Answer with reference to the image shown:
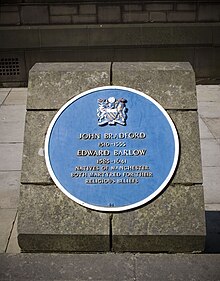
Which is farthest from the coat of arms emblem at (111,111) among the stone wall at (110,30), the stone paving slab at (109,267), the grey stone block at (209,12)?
the grey stone block at (209,12)

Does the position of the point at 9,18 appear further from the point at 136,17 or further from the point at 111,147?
the point at 111,147

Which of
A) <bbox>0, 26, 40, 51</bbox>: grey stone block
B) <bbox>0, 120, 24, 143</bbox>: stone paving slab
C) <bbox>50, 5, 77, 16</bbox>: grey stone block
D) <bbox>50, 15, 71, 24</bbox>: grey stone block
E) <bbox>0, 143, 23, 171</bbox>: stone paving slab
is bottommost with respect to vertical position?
<bbox>0, 120, 24, 143</bbox>: stone paving slab

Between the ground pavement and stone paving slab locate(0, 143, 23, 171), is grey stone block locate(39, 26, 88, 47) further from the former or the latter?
stone paving slab locate(0, 143, 23, 171)

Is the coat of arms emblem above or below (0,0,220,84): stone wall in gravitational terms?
above

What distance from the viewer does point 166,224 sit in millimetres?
3459

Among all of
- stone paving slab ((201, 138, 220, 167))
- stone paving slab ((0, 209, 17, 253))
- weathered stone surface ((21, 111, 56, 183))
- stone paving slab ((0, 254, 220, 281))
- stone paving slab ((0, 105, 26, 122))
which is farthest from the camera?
stone paving slab ((0, 105, 26, 122))

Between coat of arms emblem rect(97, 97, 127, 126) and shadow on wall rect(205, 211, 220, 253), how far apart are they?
1.31m

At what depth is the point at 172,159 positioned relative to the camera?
3523 millimetres

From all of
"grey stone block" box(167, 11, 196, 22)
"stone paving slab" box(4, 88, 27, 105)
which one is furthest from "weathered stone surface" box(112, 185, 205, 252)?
"grey stone block" box(167, 11, 196, 22)

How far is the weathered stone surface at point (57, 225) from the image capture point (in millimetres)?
3484

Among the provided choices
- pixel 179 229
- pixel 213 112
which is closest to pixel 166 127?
pixel 179 229

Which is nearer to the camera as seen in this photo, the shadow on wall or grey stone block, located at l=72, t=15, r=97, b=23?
the shadow on wall

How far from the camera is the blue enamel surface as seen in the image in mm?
3510

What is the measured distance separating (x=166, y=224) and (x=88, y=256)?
2.16 feet
